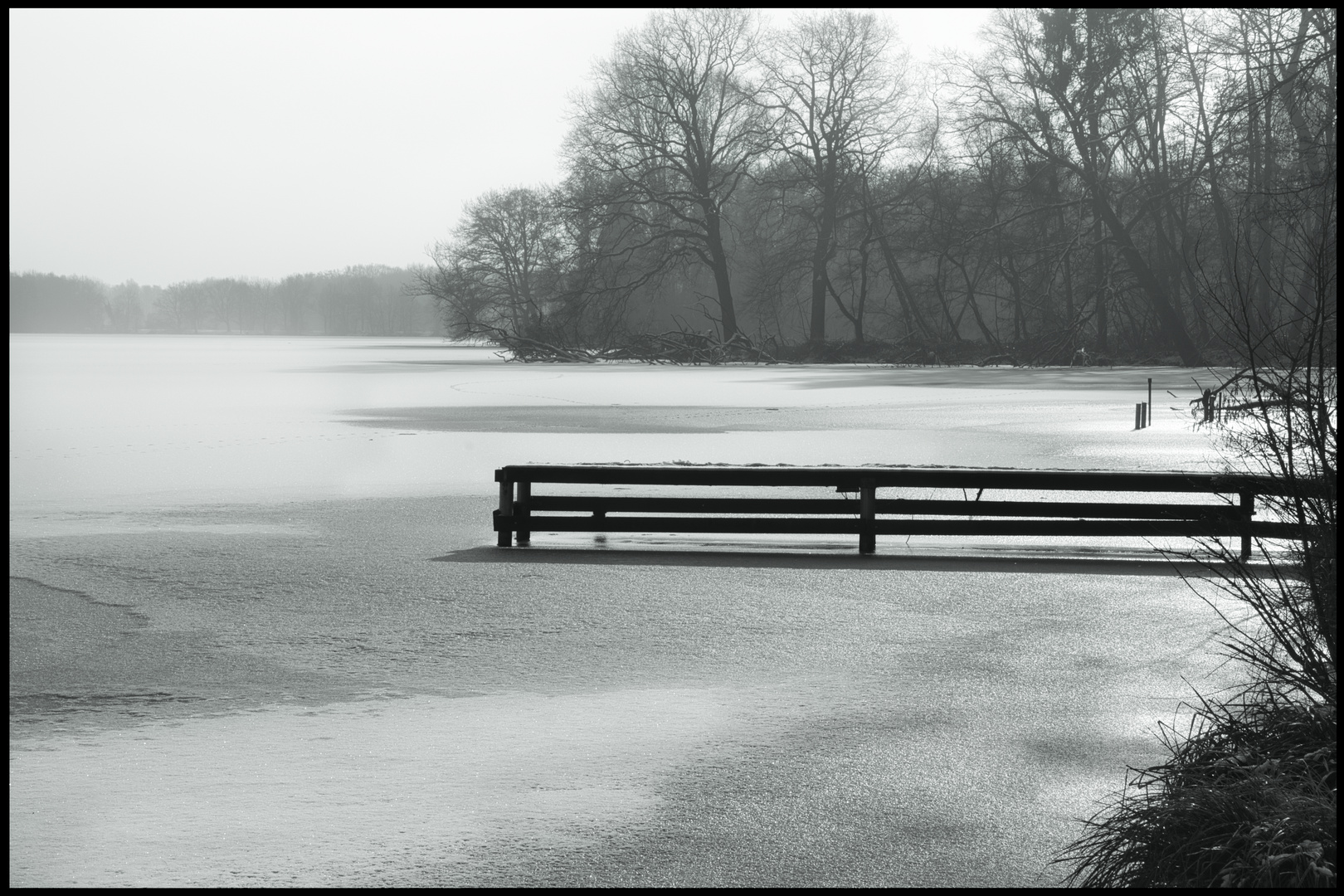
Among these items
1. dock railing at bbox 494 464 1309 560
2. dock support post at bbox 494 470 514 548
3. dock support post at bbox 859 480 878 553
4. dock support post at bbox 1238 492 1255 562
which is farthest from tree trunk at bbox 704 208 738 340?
dock support post at bbox 1238 492 1255 562

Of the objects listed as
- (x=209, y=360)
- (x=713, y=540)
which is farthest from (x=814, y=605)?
(x=209, y=360)

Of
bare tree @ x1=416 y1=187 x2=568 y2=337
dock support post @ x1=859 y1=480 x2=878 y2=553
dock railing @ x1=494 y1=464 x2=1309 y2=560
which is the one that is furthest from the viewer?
bare tree @ x1=416 y1=187 x2=568 y2=337

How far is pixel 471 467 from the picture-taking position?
18.9 metres

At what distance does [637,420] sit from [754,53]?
40838 mm

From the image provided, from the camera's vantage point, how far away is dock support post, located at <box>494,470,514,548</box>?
12297 mm

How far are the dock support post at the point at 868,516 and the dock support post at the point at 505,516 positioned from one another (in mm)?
2765

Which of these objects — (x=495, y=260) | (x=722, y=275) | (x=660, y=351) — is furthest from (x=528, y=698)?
(x=495, y=260)

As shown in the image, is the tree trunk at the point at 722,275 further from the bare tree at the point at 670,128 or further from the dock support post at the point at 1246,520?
the dock support post at the point at 1246,520

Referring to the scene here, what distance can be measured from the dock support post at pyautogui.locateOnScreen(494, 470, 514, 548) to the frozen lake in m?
0.25

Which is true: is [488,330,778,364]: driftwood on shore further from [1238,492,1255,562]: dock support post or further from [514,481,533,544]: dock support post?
[1238,492,1255,562]: dock support post

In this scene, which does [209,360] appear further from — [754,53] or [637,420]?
[637,420]

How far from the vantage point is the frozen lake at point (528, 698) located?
16.7 feet

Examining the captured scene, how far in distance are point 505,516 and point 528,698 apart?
205 inches

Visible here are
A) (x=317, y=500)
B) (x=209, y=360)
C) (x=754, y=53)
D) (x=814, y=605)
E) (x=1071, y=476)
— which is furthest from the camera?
(x=209, y=360)
